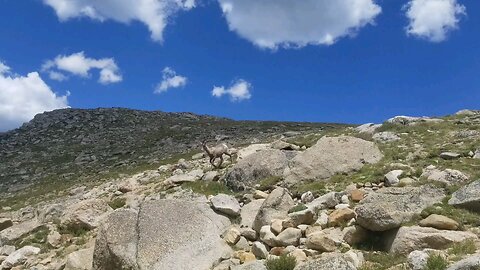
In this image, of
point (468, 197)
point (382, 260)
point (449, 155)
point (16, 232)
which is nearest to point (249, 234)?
point (382, 260)

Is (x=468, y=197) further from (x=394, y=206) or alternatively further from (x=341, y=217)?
(x=341, y=217)

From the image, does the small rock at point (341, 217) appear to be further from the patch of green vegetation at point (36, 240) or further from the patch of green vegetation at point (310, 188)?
the patch of green vegetation at point (36, 240)

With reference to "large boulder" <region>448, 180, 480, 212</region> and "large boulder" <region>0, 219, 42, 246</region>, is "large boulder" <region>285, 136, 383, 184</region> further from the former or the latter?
"large boulder" <region>0, 219, 42, 246</region>

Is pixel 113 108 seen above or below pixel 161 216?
above

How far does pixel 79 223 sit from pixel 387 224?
38.2 ft

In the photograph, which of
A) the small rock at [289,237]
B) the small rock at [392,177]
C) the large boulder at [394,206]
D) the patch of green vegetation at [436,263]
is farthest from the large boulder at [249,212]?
the patch of green vegetation at [436,263]

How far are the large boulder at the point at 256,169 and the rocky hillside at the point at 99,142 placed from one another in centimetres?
1528

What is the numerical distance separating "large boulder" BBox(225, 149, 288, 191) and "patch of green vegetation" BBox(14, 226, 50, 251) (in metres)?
7.39

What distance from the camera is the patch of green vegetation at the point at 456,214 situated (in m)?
11.9

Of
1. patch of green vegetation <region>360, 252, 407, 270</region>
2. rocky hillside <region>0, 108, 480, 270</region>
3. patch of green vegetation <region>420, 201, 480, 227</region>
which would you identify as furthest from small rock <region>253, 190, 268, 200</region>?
patch of green vegetation <region>360, 252, 407, 270</region>

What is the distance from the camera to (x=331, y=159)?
19219mm

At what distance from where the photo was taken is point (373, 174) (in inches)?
686

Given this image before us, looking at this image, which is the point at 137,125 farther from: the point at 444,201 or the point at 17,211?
the point at 444,201

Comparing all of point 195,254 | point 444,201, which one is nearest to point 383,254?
point 444,201
